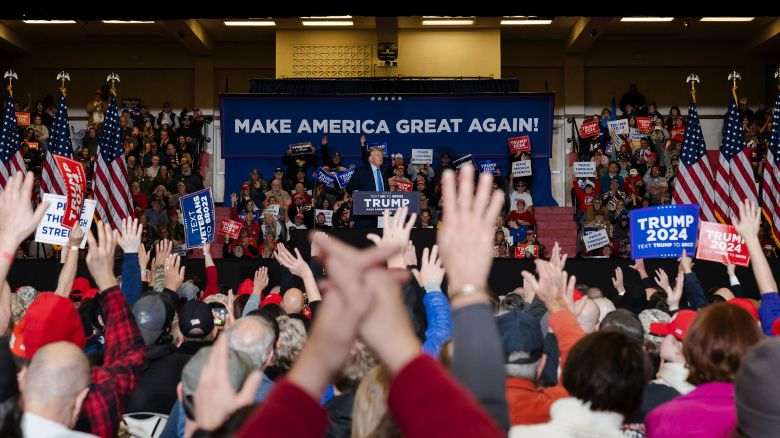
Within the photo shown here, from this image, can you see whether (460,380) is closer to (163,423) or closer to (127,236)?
(163,423)

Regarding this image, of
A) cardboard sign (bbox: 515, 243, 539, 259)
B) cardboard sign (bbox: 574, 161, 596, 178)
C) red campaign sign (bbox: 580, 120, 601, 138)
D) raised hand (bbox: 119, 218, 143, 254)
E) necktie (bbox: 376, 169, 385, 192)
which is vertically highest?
red campaign sign (bbox: 580, 120, 601, 138)

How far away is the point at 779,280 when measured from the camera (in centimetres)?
1122

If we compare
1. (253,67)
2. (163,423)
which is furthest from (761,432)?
(253,67)

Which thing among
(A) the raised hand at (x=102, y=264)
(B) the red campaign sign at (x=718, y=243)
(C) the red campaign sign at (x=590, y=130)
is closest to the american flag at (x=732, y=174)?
(C) the red campaign sign at (x=590, y=130)

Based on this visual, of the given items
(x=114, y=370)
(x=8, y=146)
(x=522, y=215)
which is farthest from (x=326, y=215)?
(x=114, y=370)

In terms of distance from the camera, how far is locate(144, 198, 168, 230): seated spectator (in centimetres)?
1652

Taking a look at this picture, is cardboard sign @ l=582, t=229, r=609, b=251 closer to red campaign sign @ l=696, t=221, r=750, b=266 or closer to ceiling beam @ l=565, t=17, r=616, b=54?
ceiling beam @ l=565, t=17, r=616, b=54

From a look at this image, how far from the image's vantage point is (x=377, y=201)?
10.6 meters

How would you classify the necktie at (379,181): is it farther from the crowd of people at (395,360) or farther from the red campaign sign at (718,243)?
the crowd of people at (395,360)

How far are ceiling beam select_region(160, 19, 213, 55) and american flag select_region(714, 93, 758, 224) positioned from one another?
10849 millimetres

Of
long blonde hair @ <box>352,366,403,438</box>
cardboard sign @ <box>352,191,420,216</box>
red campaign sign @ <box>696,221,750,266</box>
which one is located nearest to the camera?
long blonde hair @ <box>352,366,403,438</box>

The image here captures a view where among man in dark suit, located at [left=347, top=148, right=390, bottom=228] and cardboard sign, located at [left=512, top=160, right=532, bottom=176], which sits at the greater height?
cardboard sign, located at [left=512, top=160, right=532, bottom=176]

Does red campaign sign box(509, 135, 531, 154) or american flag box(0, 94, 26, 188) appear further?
red campaign sign box(509, 135, 531, 154)

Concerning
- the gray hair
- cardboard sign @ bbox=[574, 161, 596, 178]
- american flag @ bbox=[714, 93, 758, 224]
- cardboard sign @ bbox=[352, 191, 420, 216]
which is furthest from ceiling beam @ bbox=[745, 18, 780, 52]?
the gray hair
